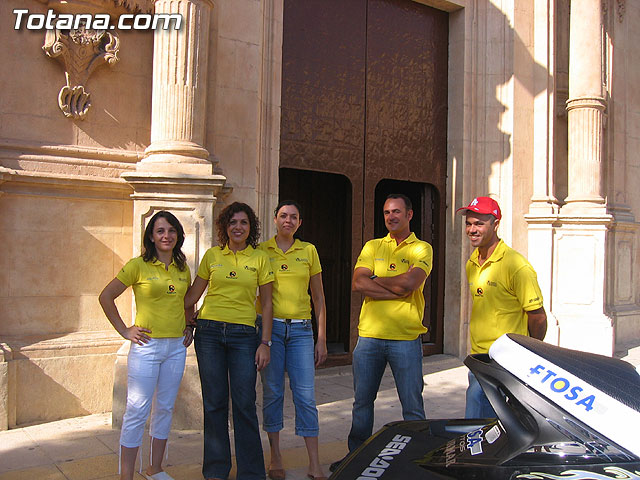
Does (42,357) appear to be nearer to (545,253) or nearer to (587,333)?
(545,253)

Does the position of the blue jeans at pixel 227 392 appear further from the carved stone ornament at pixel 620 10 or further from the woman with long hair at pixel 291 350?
the carved stone ornament at pixel 620 10

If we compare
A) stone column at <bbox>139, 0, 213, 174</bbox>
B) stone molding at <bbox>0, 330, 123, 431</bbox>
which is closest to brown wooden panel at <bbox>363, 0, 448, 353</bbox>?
stone column at <bbox>139, 0, 213, 174</bbox>

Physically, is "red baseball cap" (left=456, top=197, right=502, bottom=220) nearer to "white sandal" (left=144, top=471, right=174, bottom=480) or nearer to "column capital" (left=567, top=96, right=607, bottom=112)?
"white sandal" (left=144, top=471, right=174, bottom=480)

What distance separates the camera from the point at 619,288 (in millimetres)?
10570

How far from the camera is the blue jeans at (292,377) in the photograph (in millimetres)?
4125

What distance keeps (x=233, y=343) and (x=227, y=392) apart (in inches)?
13.8

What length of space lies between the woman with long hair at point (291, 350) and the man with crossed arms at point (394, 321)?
31cm

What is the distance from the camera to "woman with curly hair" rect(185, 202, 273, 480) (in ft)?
12.9

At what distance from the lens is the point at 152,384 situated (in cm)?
382

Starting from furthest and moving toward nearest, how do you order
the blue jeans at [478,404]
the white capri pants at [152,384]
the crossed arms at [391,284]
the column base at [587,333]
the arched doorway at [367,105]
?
the column base at [587,333] < the arched doorway at [367,105] < the crossed arms at [391,284] < the white capri pants at [152,384] < the blue jeans at [478,404]

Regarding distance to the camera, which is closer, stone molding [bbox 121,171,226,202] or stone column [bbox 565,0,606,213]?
stone molding [bbox 121,171,226,202]

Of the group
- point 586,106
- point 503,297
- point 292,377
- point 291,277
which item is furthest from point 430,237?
point 503,297

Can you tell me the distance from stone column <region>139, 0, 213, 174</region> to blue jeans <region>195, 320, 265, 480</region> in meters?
2.05

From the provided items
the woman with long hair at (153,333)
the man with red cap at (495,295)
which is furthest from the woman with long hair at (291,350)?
the man with red cap at (495,295)
